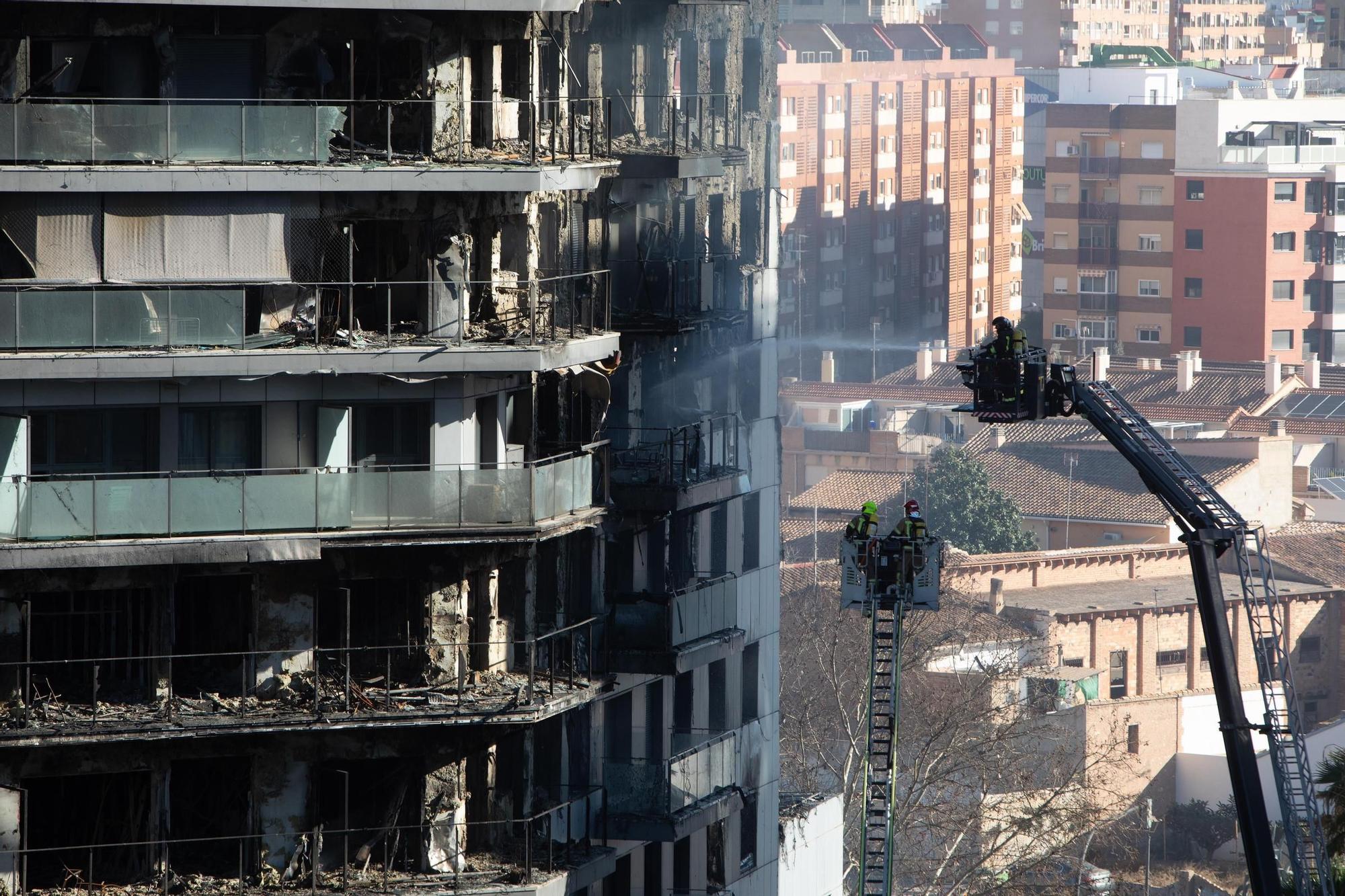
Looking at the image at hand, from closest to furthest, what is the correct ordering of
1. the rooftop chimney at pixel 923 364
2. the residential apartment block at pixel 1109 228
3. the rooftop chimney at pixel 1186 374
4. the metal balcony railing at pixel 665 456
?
1. the metal balcony railing at pixel 665 456
2. the rooftop chimney at pixel 1186 374
3. the rooftop chimney at pixel 923 364
4. the residential apartment block at pixel 1109 228

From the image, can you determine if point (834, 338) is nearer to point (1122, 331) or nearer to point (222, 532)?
point (1122, 331)

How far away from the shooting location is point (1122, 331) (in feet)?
533

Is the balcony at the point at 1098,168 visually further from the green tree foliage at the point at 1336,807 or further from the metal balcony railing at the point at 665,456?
the green tree foliage at the point at 1336,807

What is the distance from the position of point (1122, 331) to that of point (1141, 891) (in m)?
81.0

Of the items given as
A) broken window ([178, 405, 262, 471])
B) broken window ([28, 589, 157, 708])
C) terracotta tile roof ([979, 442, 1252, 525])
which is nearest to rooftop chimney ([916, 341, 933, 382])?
terracotta tile roof ([979, 442, 1252, 525])

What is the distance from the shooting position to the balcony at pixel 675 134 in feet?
129

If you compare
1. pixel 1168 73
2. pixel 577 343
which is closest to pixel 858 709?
pixel 577 343

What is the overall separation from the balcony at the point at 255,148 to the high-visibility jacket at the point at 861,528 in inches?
327

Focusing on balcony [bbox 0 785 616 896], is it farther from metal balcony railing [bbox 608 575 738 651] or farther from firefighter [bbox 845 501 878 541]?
firefighter [bbox 845 501 878 541]

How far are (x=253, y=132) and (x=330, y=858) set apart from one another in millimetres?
8660

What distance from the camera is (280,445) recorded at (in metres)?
29.9

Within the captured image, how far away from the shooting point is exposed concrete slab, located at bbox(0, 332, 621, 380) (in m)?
28.4

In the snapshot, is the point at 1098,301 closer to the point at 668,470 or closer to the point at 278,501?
the point at 668,470

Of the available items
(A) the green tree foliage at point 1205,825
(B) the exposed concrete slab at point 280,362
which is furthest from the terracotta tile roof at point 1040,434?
(B) the exposed concrete slab at point 280,362
